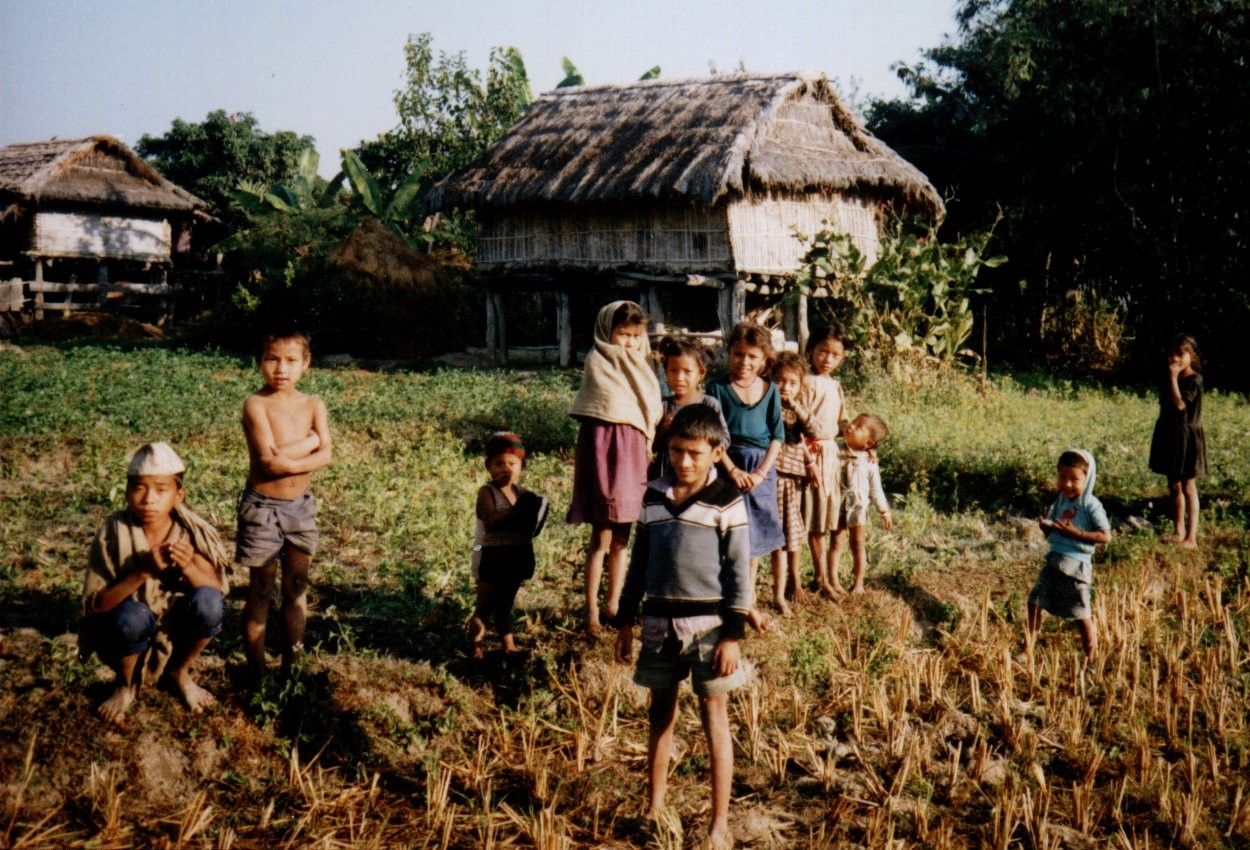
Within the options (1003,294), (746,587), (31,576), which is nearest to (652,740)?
(746,587)

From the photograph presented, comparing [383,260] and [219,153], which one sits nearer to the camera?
[383,260]

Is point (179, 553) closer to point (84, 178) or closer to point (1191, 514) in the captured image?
point (1191, 514)

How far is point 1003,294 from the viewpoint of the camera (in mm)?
17312

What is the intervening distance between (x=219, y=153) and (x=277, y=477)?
2712 centimetres

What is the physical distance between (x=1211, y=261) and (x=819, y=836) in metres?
14.0

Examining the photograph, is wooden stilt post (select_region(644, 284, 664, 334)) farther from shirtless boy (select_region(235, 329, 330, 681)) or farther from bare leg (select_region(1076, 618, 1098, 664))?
shirtless boy (select_region(235, 329, 330, 681))

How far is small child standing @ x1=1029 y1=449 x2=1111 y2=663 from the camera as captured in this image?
4.75m

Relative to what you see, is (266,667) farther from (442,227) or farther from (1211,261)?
(442,227)

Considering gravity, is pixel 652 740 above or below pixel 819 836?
above

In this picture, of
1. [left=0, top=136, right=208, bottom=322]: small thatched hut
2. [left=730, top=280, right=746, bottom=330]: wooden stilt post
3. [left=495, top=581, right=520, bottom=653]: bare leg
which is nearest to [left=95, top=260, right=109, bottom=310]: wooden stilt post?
[left=0, top=136, right=208, bottom=322]: small thatched hut

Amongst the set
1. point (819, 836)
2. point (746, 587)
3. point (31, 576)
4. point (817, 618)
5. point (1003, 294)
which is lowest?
point (819, 836)

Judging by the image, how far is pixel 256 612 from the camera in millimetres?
3723

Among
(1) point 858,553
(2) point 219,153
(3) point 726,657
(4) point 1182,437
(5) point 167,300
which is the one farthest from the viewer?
(2) point 219,153

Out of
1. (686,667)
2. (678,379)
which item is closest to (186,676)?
(686,667)
